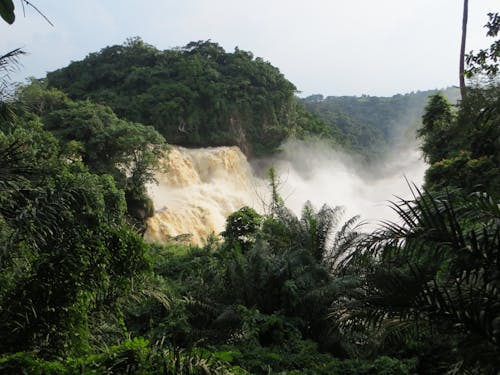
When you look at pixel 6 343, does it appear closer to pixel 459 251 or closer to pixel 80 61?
pixel 459 251

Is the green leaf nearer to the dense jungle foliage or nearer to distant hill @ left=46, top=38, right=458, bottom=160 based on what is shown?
the dense jungle foliage

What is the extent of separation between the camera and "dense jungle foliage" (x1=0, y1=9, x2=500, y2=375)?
3461 mm

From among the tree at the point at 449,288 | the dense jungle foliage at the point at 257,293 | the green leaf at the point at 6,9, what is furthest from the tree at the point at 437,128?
the green leaf at the point at 6,9

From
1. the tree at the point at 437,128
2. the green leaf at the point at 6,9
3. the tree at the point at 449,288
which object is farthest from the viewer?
the tree at the point at 437,128

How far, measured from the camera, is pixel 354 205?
38062 mm

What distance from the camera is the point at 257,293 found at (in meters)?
10.6

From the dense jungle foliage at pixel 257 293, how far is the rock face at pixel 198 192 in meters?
11.9

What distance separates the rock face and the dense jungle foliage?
1188 cm

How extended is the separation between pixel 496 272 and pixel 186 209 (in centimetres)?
2267

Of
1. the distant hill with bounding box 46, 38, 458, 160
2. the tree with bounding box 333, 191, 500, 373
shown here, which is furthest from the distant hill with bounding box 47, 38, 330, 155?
the tree with bounding box 333, 191, 500, 373

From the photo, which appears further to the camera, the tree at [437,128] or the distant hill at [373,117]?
the distant hill at [373,117]

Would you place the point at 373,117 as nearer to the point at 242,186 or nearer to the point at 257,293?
the point at 242,186

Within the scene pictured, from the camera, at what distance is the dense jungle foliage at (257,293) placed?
346 cm

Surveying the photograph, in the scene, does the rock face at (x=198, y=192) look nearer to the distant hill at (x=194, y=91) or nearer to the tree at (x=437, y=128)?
the distant hill at (x=194, y=91)
